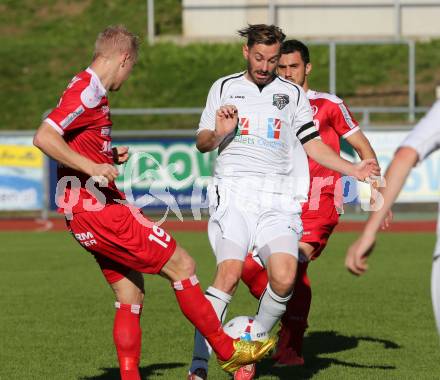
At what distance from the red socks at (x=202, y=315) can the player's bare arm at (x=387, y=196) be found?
2.10 metres

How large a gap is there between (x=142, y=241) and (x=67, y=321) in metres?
3.62

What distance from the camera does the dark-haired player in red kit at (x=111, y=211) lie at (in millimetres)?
6293

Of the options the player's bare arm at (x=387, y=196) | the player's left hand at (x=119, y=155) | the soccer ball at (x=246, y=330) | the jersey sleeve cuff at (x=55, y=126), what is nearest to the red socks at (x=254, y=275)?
the soccer ball at (x=246, y=330)

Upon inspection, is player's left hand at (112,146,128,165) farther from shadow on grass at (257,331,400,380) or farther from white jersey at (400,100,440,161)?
white jersey at (400,100,440,161)

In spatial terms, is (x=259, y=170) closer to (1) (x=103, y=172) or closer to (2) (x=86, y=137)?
(2) (x=86, y=137)

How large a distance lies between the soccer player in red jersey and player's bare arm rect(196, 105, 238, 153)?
4.00ft

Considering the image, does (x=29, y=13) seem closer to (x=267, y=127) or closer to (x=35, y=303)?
(x=35, y=303)

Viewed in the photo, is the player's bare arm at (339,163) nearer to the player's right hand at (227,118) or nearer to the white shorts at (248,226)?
the white shorts at (248,226)

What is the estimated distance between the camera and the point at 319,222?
826cm

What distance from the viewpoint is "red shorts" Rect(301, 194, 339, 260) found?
8203mm

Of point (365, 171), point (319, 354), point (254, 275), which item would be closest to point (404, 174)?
point (365, 171)

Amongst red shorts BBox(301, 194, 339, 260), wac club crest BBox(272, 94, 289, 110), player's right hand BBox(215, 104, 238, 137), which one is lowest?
red shorts BBox(301, 194, 339, 260)

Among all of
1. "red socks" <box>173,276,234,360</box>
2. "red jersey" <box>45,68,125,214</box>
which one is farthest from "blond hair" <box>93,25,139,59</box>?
"red socks" <box>173,276,234,360</box>

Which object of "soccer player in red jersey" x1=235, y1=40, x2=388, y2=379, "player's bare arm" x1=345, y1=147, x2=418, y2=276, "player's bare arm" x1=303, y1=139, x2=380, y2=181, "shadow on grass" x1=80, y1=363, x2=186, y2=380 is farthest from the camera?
"soccer player in red jersey" x1=235, y1=40, x2=388, y2=379
